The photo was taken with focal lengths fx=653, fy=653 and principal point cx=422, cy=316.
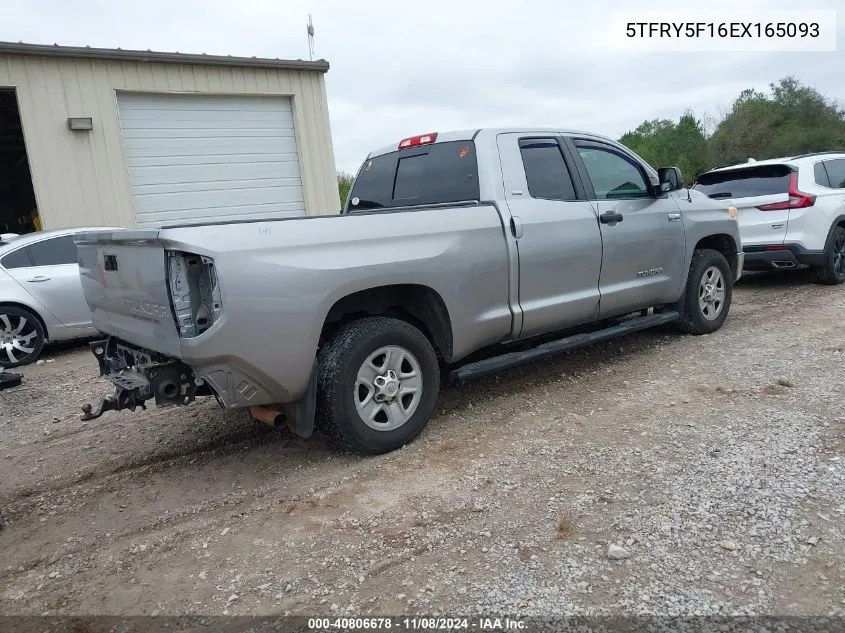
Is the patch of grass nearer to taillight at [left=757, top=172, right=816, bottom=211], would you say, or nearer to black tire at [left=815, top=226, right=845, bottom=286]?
taillight at [left=757, top=172, right=816, bottom=211]

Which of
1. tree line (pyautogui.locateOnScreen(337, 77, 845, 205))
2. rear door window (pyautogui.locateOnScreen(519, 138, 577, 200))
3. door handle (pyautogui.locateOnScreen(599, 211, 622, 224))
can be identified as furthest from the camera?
tree line (pyautogui.locateOnScreen(337, 77, 845, 205))

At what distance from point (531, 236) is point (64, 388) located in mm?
4458

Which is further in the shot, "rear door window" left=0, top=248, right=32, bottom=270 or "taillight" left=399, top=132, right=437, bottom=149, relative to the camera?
"rear door window" left=0, top=248, right=32, bottom=270

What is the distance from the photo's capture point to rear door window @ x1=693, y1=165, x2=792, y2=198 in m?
8.22

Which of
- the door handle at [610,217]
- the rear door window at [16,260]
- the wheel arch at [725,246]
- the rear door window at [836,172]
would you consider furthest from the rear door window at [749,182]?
the rear door window at [16,260]

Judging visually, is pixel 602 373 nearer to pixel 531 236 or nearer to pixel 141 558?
pixel 531 236

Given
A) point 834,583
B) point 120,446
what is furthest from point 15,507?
point 834,583

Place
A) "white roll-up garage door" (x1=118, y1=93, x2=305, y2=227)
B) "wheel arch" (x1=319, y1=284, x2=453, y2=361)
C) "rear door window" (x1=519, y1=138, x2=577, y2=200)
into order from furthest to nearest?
"white roll-up garage door" (x1=118, y1=93, x2=305, y2=227) < "rear door window" (x1=519, y1=138, x2=577, y2=200) < "wheel arch" (x1=319, y1=284, x2=453, y2=361)

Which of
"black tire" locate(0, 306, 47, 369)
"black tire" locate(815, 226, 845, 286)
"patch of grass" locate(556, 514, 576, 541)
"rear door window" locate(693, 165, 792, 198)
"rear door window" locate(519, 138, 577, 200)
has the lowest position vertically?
"patch of grass" locate(556, 514, 576, 541)

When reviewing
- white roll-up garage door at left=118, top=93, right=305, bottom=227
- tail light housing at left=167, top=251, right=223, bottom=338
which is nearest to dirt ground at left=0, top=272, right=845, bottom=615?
tail light housing at left=167, top=251, right=223, bottom=338

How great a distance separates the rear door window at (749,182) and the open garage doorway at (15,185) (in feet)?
43.6

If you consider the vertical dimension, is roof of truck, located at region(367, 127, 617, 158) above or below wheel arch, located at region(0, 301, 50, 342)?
above

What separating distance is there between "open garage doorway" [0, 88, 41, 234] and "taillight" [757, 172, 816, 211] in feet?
46.1

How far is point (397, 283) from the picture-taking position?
3.75 meters
